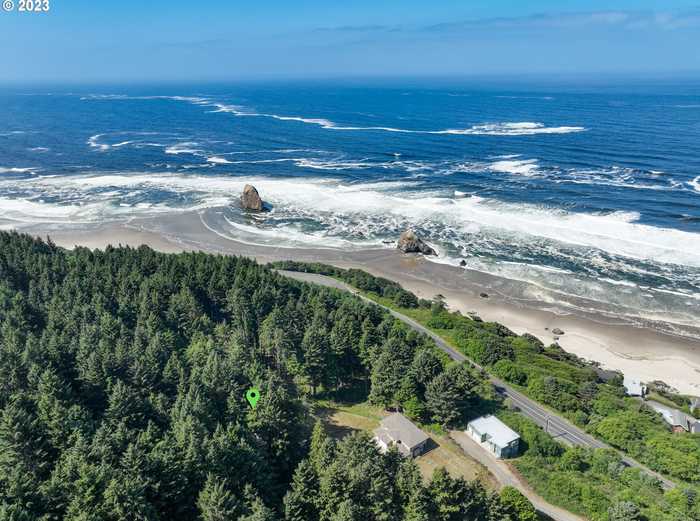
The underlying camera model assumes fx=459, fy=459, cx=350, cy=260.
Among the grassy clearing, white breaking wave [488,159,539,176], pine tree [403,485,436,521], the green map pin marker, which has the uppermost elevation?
white breaking wave [488,159,539,176]

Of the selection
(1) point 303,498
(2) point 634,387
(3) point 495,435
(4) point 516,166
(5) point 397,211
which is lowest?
(2) point 634,387

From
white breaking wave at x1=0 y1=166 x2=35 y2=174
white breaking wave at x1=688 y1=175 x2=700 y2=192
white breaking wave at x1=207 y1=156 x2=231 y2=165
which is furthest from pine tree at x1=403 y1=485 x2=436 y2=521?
white breaking wave at x1=0 y1=166 x2=35 y2=174

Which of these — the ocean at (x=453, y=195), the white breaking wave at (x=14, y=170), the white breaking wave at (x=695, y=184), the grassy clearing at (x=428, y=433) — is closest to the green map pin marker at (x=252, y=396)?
the grassy clearing at (x=428, y=433)

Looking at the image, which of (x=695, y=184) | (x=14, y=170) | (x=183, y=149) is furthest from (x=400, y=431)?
(x=183, y=149)

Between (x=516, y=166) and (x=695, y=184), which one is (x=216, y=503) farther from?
(x=516, y=166)

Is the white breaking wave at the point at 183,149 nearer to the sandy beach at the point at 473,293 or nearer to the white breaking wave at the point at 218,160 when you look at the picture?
the white breaking wave at the point at 218,160

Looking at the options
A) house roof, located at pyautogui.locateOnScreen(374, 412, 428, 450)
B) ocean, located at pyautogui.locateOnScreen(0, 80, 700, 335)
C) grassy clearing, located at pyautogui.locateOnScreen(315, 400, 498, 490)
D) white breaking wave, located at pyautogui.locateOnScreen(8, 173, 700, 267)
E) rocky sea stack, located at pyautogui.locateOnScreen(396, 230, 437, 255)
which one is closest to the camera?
grassy clearing, located at pyautogui.locateOnScreen(315, 400, 498, 490)

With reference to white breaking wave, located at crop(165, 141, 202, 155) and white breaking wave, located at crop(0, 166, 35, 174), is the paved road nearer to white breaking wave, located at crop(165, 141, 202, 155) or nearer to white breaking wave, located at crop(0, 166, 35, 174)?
white breaking wave, located at crop(165, 141, 202, 155)
